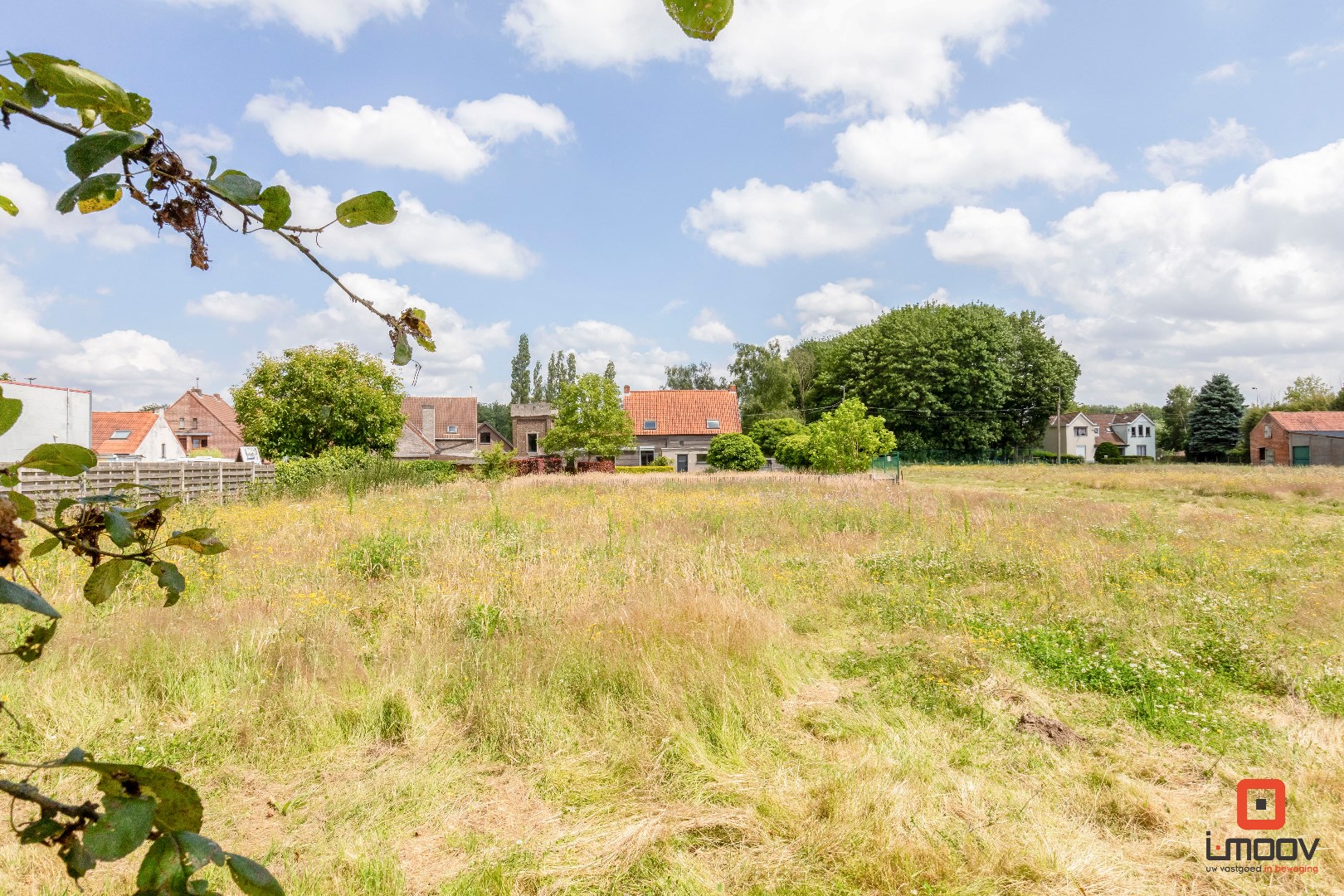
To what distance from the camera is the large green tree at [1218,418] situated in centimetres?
5169

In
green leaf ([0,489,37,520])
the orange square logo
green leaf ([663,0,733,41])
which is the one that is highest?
green leaf ([663,0,733,41])

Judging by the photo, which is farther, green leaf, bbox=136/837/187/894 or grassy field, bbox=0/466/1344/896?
grassy field, bbox=0/466/1344/896

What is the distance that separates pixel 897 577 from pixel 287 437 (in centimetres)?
2613

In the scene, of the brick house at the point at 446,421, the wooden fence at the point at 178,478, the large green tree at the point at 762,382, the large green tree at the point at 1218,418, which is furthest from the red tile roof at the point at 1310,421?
the wooden fence at the point at 178,478

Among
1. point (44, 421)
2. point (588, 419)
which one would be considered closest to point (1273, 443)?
point (588, 419)

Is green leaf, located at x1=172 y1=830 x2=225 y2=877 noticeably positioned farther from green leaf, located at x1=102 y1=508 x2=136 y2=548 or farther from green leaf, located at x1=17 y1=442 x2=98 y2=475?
green leaf, located at x1=17 y1=442 x2=98 y2=475

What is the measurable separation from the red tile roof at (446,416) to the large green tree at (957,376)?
27.6m

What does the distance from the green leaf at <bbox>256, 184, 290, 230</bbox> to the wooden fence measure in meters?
13.6

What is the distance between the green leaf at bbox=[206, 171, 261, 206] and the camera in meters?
0.77

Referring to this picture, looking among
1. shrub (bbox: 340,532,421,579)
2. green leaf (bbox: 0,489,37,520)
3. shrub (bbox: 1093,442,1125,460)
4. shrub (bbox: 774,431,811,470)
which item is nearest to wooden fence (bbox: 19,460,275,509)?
shrub (bbox: 340,532,421,579)

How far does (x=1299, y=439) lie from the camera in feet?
145

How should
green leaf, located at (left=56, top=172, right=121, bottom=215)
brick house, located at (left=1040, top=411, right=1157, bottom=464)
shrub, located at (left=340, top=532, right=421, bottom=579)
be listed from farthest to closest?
brick house, located at (left=1040, top=411, right=1157, bottom=464), shrub, located at (left=340, top=532, right=421, bottom=579), green leaf, located at (left=56, top=172, right=121, bottom=215)

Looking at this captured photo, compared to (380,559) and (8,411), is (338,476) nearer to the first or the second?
(380,559)

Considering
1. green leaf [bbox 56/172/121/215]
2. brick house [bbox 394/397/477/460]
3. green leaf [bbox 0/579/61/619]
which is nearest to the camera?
green leaf [bbox 0/579/61/619]
